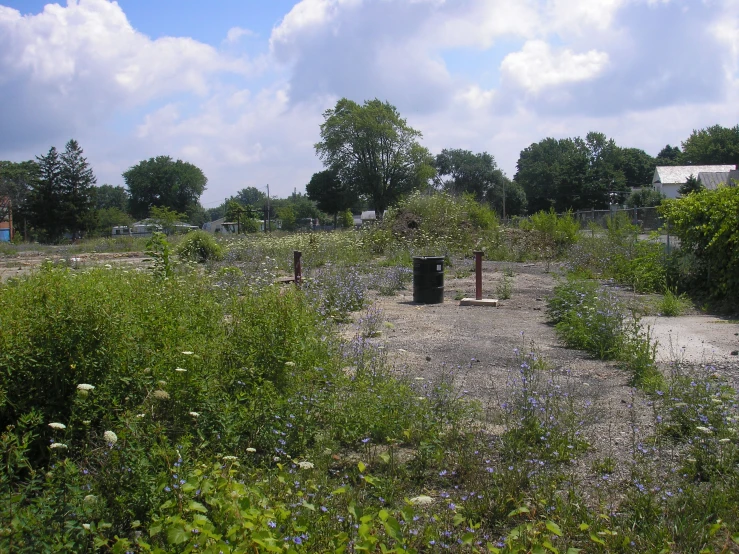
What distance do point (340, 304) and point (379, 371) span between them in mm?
4423

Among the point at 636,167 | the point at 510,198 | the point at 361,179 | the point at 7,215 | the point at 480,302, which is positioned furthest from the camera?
the point at 636,167

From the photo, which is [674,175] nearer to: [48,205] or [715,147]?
[715,147]

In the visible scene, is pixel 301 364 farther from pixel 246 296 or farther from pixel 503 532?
pixel 503 532

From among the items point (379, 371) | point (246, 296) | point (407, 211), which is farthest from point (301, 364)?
point (407, 211)

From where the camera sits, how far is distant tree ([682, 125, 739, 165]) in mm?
89938

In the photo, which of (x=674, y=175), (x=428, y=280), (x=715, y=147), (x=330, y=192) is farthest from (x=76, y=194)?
(x=715, y=147)

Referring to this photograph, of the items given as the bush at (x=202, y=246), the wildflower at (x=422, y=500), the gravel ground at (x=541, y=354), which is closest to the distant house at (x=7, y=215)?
the bush at (x=202, y=246)

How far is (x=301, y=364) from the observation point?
5285mm

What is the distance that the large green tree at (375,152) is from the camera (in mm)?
72000

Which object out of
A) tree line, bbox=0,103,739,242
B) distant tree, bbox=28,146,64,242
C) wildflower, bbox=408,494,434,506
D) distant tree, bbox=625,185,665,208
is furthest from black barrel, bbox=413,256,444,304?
distant tree, bbox=28,146,64,242

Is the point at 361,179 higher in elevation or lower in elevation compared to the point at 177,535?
higher

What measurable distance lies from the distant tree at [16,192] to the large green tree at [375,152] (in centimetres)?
3018

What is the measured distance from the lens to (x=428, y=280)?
38.7 ft

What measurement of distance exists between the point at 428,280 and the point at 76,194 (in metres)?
57.0
